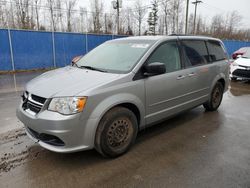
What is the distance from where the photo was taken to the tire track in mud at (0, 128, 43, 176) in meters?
2.91

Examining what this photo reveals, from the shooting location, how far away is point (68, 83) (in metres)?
2.89

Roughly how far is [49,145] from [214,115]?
13.0ft

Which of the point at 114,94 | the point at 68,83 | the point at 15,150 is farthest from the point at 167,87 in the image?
the point at 15,150

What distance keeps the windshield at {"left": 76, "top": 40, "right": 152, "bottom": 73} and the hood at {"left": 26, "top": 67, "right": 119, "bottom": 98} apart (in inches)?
9.9

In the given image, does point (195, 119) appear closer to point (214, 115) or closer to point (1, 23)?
Result: point (214, 115)

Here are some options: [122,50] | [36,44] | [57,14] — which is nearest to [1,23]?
[57,14]

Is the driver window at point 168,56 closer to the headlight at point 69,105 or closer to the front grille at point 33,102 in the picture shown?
the headlight at point 69,105

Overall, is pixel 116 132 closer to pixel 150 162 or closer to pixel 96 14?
pixel 150 162

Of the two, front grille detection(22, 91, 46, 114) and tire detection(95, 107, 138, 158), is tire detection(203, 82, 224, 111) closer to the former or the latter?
tire detection(95, 107, 138, 158)

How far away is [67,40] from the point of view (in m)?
14.1

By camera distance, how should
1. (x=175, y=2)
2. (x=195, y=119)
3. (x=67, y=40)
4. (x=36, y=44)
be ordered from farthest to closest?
(x=175, y=2)
(x=67, y=40)
(x=36, y=44)
(x=195, y=119)

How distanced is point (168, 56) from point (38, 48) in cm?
1137

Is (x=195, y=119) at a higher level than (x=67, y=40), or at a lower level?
lower

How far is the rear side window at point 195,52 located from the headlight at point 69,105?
8.01 feet
